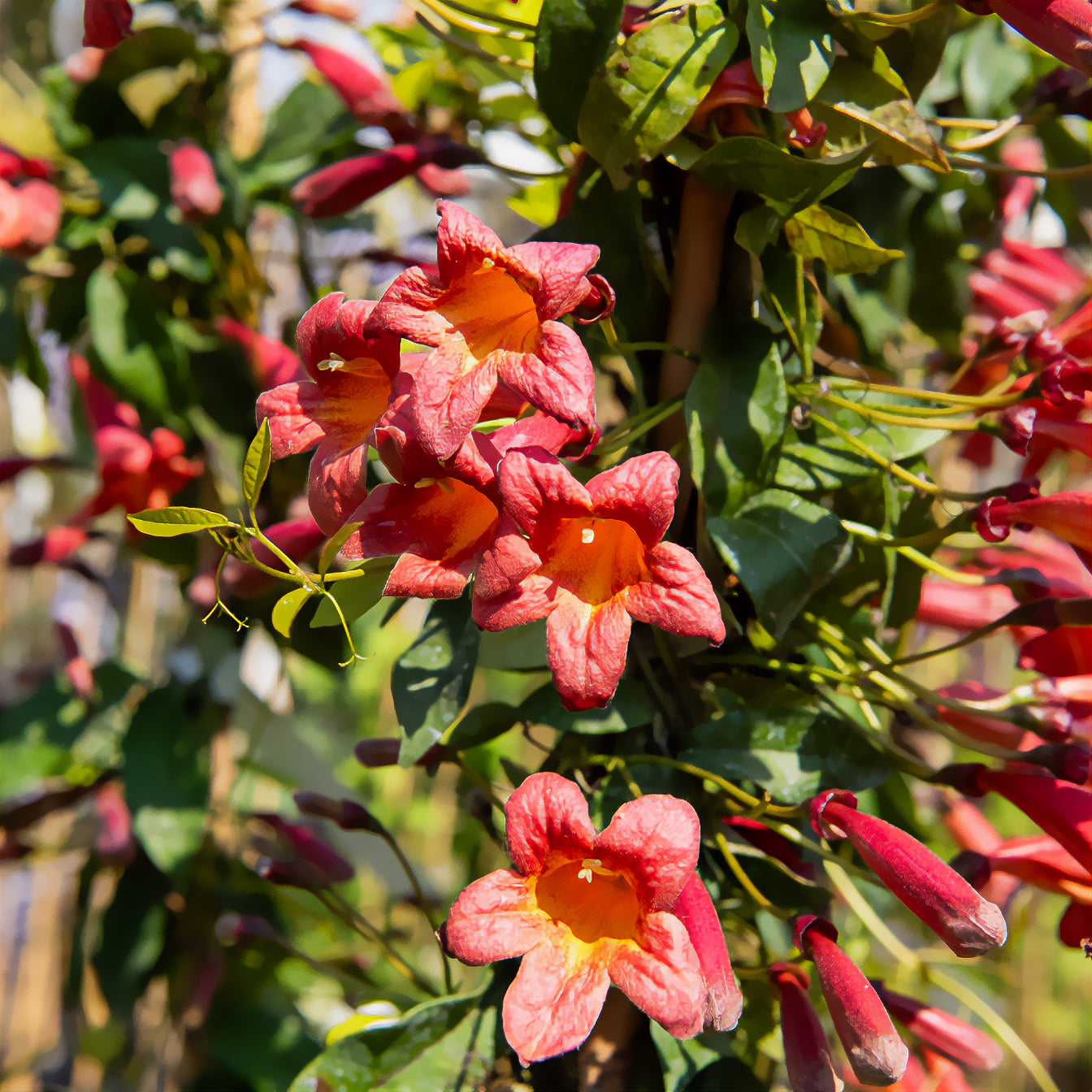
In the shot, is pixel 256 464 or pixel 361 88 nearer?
pixel 256 464

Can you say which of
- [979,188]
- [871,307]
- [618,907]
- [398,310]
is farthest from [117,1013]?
[979,188]

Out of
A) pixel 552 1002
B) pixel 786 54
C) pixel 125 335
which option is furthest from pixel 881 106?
pixel 125 335

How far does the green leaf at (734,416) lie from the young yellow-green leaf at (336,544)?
16 cm

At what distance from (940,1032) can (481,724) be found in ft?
0.95

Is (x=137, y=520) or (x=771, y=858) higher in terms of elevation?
(x=137, y=520)

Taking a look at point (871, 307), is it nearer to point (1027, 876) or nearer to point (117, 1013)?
point (1027, 876)

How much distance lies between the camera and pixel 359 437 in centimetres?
40

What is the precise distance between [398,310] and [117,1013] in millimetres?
675

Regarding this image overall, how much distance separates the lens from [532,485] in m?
0.33

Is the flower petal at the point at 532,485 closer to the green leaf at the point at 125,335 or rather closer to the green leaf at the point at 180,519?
the green leaf at the point at 180,519

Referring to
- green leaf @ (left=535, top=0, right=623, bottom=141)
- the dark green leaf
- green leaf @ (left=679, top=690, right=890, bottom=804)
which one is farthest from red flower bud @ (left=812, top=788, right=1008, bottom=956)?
green leaf @ (left=535, top=0, right=623, bottom=141)

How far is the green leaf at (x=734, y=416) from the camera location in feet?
1.40

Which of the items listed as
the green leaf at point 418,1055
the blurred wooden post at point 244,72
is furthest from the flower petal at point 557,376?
the blurred wooden post at point 244,72

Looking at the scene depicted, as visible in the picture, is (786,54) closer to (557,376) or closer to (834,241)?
(834,241)
